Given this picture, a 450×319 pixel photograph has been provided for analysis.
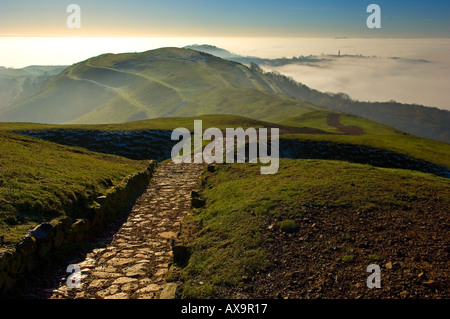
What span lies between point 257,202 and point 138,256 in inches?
220

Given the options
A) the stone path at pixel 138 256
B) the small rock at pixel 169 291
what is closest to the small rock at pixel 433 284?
the small rock at pixel 169 291

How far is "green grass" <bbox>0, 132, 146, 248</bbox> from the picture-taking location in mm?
11883

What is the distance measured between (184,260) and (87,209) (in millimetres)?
5487

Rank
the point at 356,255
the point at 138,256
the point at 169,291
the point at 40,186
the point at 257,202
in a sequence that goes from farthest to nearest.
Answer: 1. the point at 257,202
2. the point at 40,186
3. the point at 138,256
4. the point at 356,255
5. the point at 169,291

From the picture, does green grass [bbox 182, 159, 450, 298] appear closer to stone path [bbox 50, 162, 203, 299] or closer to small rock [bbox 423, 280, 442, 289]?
stone path [bbox 50, 162, 203, 299]

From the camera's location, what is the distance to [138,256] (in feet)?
43.4

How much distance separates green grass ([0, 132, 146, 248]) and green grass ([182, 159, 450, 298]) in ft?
17.9

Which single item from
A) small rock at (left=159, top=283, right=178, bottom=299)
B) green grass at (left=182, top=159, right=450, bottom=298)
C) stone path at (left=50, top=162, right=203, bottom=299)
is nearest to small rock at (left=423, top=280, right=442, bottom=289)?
green grass at (left=182, top=159, right=450, bottom=298)

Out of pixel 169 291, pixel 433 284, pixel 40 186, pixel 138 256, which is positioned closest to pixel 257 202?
pixel 138 256

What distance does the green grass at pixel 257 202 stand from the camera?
1062 cm

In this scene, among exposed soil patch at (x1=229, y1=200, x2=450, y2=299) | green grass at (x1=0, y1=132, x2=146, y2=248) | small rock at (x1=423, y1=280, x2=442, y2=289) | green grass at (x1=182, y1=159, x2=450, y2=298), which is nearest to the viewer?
small rock at (x1=423, y1=280, x2=442, y2=289)

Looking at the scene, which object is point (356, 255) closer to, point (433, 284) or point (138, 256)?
point (433, 284)
